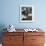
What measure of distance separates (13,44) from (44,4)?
1653mm

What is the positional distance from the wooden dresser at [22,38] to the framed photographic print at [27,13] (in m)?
0.64

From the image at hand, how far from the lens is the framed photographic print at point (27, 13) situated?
3.99m

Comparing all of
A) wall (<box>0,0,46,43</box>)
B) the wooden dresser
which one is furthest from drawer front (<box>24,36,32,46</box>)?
wall (<box>0,0,46,43</box>)

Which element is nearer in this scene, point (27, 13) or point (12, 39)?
point (12, 39)

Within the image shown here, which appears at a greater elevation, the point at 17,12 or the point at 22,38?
the point at 17,12

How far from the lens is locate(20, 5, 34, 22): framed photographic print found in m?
3.99

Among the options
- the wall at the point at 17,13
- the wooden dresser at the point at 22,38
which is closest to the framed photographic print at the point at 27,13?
the wall at the point at 17,13

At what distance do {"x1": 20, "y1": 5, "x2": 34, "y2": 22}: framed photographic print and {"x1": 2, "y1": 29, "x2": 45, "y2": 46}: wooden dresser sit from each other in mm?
644

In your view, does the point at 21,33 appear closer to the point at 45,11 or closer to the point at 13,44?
the point at 13,44

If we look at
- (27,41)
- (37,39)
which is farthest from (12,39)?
(37,39)

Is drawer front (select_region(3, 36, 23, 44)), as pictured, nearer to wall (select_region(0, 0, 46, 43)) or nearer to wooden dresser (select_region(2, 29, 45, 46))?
wooden dresser (select_region(2, 29, 45, 46))

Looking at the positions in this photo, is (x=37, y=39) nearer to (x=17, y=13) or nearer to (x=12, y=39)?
(x=12, y=39)

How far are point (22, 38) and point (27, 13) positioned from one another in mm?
914

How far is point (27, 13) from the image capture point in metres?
4.01
